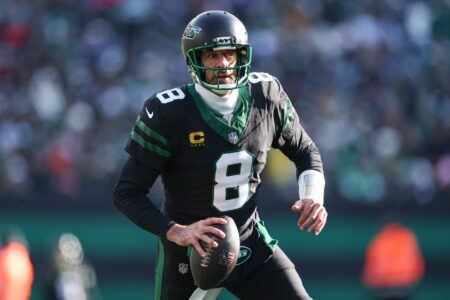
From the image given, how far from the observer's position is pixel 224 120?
4898 mm

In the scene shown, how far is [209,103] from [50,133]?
660cm

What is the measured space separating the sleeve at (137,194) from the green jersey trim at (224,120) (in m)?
0.35

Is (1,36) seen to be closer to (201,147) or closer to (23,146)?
(23,146)

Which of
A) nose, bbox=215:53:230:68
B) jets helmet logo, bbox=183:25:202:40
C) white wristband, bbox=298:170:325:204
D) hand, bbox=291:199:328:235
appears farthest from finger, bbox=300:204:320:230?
jets helmet logo, bbox=183:25:202:40

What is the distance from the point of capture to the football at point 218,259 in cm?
455

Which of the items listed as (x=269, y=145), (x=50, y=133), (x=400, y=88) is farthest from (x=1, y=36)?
(x=269, y=145)

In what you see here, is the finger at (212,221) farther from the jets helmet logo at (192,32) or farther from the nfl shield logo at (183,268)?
the jets helmet logo at (192,32)

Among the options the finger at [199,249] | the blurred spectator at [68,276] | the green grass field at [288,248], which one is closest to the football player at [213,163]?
the finger at [199,249]

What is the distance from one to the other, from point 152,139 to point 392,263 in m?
6.17

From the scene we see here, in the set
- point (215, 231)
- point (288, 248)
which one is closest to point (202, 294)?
point (215, 231)

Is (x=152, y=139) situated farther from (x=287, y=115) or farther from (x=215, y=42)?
(x=287, y=115)

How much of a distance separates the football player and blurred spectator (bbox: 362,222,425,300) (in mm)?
5554

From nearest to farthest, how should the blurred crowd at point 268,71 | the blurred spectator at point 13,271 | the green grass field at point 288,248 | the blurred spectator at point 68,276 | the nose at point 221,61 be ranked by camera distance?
1. the nose at point 221,61
2. the blurred spectator at point 13,271
3. the blurred spectator at point 68,276
4. the green grass field at point 288,248
5. the blurred crowd at point 268,71

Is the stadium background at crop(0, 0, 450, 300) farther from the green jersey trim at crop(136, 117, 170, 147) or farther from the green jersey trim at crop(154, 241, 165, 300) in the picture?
the green jersey trim at crop(136, 117, 170, 147)
